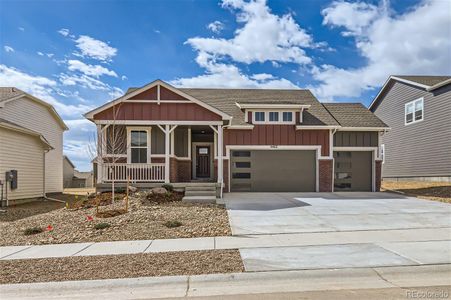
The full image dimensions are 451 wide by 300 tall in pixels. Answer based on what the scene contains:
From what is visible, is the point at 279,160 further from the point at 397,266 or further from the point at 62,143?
the point at 62,143

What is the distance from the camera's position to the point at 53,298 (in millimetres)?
4664

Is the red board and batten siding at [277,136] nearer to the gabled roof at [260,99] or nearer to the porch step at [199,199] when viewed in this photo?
the gabled roof at [260,99]

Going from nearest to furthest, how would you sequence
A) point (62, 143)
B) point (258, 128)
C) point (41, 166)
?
point (258, 128) < point (41, 166) < point (62, 143)

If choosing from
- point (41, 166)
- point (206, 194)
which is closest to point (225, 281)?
point (206, 194)

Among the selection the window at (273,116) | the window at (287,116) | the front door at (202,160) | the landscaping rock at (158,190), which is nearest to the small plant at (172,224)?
the landscaping rock at (158,190)

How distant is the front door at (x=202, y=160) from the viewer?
58.6ft

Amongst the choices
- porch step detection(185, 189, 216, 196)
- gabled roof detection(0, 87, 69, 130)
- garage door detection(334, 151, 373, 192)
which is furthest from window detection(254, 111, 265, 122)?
gabled roof detection(0, 87, 69, 130)

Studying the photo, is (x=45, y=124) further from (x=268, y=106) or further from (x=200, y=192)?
(x=268, y=106)

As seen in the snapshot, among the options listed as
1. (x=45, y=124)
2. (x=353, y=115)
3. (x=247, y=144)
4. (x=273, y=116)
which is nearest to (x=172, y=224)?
(x=247, y=144)

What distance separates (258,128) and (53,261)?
39.6 feet

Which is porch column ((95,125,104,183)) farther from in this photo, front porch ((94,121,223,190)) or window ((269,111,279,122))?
window ((269,111,279,122))

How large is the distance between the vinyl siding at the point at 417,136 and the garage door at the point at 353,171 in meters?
5.44

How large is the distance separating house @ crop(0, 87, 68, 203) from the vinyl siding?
23014 mm

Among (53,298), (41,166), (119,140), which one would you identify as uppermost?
(119,140)
